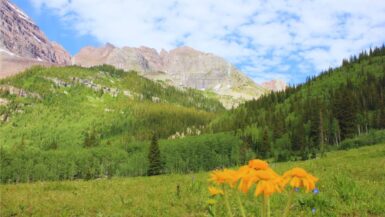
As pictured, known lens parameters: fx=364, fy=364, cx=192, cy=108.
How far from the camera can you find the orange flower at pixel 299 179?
2867mm

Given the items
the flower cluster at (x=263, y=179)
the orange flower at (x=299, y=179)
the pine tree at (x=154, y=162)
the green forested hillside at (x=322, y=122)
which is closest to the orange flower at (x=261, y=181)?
the flower cluster at (x=263, y=179)

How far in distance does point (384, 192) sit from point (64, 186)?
1443cm

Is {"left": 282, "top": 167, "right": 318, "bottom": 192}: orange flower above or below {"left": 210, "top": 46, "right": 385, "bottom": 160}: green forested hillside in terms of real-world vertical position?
below

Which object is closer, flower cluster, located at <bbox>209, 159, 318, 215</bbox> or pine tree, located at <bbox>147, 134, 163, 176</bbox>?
flower cluster, located at <bbox>209, 159, 318, 215</bbox>

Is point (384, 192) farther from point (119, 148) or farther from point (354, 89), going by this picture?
point (354, 89)

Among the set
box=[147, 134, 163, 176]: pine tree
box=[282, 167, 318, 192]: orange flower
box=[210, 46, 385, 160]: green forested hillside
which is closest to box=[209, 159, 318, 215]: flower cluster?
box=[282, 167, 318, 192]: orange flower

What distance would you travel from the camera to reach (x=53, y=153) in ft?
534

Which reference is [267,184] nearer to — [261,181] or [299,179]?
[261,181]

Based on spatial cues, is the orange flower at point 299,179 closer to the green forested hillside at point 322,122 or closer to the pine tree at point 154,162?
the green forested hillside at point 322,122

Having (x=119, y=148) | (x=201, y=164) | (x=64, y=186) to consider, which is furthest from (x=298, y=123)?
(x=64, y=186)

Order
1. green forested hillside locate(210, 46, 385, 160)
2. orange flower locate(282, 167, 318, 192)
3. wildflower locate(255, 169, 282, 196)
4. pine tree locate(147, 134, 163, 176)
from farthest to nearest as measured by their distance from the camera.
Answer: green forested hillside locate(210, 46, 385, 160)
pine tree locate(147, 134, 163, 176)
orange flower locate(282, 167, 318, 192)
wildflower locate(255, 169, 282, 196)

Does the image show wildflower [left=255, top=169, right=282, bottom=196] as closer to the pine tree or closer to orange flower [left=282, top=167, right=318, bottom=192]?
orange flower [left=282, top=167, right=318, bottom=192]

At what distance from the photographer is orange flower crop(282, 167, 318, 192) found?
2.87 m

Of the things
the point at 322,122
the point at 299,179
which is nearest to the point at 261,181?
the point at 299,179
